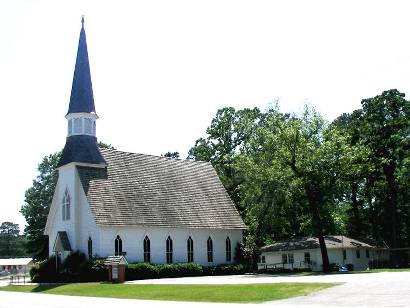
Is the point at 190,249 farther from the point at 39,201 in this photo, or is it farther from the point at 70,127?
the point at 39,201

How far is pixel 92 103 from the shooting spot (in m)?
53.8

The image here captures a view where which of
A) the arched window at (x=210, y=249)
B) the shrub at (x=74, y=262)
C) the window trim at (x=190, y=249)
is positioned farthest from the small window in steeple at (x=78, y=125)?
the arched window at (x=210, y=249)

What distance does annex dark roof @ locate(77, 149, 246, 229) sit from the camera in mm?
49656

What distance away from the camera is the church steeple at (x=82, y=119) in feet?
170

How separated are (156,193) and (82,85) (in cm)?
1231

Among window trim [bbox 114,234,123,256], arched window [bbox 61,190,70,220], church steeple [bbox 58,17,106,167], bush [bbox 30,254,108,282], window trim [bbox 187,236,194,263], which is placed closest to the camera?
bush [bbox 30,254,108,282]

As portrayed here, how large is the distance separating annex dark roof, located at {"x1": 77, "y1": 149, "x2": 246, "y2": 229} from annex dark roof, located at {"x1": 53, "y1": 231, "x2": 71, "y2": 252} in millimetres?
4958

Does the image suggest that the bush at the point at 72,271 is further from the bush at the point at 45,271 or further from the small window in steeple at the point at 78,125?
the small window in steeple at the point at 78,125

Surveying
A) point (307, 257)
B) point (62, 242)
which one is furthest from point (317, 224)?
point (62, 242)

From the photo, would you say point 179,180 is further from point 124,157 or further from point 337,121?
point 337,121

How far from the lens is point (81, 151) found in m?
51.6

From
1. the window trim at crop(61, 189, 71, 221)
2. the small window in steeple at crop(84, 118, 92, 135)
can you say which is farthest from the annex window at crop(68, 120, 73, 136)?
the window trim at crop(61, 189, 71, 221)

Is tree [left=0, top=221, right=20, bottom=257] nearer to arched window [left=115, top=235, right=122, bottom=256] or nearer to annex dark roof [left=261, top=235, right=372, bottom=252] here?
annex dark roof [left=261, top=235, right=372, bottom=252]

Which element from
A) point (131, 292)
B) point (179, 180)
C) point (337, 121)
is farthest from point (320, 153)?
point (337, 121)
